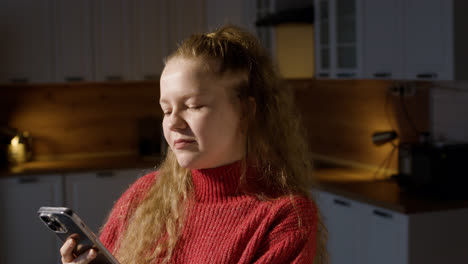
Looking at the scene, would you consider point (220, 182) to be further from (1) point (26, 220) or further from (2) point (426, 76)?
(1) point (26, 220)

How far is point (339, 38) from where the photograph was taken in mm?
3941

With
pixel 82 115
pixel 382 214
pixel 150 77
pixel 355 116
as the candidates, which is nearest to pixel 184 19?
pixel 150 77

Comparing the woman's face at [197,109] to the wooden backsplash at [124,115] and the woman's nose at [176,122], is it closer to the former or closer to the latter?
the woman's nose at [176,122]

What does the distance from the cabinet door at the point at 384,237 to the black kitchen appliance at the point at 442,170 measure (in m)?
0.28

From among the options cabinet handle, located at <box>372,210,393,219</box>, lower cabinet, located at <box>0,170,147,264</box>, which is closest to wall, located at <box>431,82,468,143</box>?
cabinet handle, located at <box>372,210,393,219</box>

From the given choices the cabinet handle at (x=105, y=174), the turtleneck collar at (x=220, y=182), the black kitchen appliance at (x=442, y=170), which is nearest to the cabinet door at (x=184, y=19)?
the cabinet handle at (x=105, y=174)

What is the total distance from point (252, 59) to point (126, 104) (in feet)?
14.2

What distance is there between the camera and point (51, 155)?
5.19 metres

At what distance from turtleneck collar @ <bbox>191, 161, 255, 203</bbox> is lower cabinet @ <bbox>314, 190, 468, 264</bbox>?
6.59 ft

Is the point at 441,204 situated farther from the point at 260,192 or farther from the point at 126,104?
the point at 126,104

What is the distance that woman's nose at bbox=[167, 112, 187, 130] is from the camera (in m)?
1.12

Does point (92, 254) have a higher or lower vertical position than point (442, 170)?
higher

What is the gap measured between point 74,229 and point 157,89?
4392mm

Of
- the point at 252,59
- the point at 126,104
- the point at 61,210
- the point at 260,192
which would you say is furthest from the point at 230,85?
the point at 126,104
